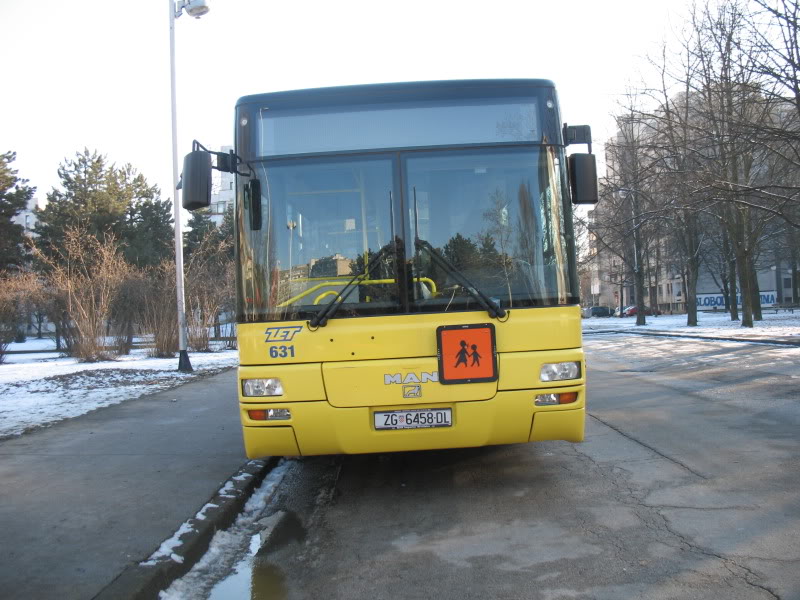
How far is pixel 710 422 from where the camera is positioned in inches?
332

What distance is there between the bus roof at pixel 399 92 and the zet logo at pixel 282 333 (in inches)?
73.9

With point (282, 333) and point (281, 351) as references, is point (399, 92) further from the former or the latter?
point (281, 351)

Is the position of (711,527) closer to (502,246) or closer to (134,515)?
(502,246)

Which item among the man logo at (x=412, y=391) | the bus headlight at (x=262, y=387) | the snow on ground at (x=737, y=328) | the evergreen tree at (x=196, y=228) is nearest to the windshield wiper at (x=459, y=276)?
the man logo at (x=412, y=391)

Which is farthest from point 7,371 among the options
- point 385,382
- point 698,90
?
point 698,90

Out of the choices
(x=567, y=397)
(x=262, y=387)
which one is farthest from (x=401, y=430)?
(x=567, y=397)

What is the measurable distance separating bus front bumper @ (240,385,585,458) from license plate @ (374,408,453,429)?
3 cm

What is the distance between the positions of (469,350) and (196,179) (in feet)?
8.77

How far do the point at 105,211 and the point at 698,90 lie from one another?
42.6 m

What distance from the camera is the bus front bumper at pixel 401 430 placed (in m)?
5.12

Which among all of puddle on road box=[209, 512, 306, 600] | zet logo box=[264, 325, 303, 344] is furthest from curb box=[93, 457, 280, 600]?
zet logo box=[264, 325, 303, 344]

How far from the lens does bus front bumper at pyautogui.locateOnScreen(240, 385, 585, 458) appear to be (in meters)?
5.12

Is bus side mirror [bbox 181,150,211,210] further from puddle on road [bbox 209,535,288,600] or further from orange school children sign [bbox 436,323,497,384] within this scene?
puddle on road [bbox 209,535,288,600]

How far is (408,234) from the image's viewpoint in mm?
5266
